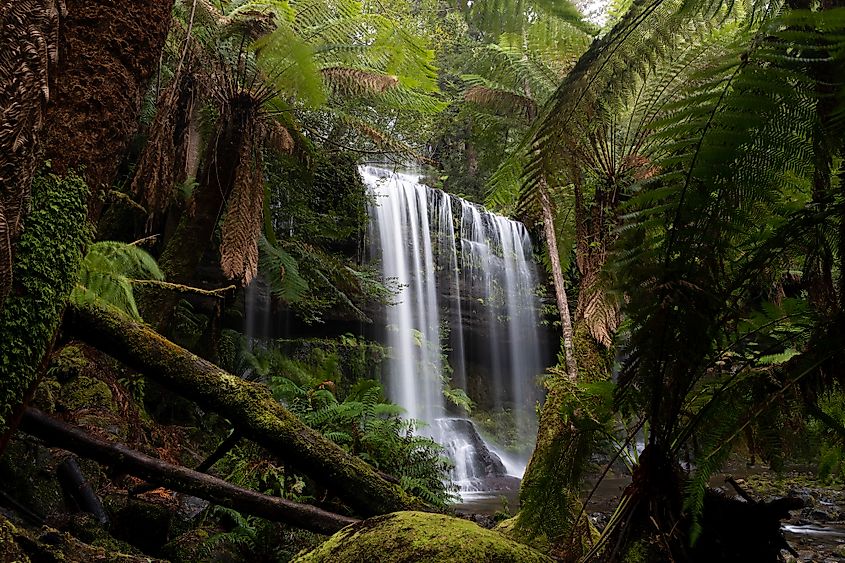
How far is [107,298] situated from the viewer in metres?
2.25

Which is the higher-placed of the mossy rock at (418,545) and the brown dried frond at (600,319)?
the brown dried frond at (600,319)

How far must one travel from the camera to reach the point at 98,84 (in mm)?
1583

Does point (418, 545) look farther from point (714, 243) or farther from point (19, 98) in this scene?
point (19, 98)

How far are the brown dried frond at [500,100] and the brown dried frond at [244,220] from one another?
1981 millimetres

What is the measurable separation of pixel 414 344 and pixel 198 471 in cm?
814

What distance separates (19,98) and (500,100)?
4145mm

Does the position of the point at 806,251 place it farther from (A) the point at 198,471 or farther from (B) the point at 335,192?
(B) the point at 335,192

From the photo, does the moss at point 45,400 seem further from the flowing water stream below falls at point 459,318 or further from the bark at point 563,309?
the flowing water stream below falls at point 459,318

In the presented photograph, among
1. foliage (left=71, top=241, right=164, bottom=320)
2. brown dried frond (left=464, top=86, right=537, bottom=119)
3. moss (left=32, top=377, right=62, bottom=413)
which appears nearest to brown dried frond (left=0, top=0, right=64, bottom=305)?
foliage (left=71, top=241, right=164, bottom=320)

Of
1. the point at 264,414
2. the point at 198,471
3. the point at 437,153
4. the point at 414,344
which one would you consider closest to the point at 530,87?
the point at 264,414

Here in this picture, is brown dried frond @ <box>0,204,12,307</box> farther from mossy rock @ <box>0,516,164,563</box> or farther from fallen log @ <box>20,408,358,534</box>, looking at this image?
fallen log @ <box>20,408,358,534</box>

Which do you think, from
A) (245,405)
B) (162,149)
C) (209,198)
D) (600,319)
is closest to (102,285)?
(245,405)

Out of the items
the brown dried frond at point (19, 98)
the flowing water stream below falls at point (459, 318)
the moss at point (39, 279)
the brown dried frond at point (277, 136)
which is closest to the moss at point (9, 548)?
the moss at point (39, 279)

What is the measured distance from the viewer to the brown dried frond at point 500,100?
4.80 meters
